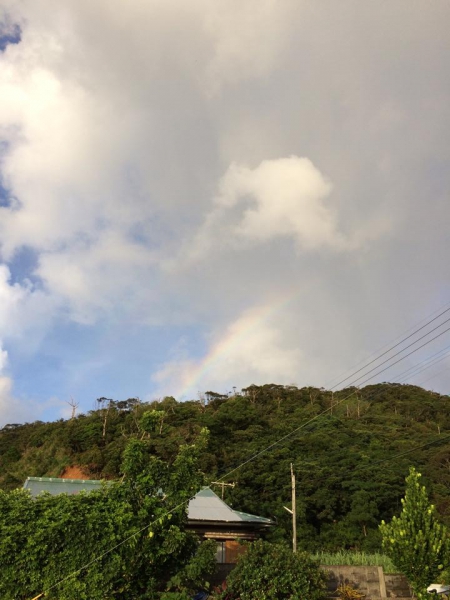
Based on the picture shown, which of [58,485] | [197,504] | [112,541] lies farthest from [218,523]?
[112,541]

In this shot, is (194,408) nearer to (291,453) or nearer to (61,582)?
(291,453)

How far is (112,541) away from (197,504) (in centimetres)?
1073

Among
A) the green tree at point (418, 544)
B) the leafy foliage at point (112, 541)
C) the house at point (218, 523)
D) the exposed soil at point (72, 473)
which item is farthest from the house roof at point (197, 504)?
the exposed soil at point (72, 473)

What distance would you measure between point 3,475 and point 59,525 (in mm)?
48921

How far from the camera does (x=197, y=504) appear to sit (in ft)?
76.4

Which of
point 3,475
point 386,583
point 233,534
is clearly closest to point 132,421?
point 3,475

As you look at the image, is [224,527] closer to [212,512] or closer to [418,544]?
[212,512]

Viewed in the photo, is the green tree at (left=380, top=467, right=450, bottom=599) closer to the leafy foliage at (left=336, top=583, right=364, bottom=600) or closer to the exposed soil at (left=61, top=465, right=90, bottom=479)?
the leafy foliage at (left=336, top=583, right=364, bottom=600)

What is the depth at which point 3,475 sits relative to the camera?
180ft

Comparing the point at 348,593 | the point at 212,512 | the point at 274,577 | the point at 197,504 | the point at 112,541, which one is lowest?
the point at 348,593

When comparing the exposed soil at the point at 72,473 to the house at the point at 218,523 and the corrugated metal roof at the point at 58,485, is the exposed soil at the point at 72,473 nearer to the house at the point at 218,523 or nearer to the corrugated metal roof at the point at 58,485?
the corrugated metal roof at the point at 58,485

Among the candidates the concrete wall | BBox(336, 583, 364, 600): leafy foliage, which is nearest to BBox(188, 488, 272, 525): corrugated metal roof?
the concrete wall

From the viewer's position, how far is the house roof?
69.2ft

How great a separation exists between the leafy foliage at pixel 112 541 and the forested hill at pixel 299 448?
17935mm
